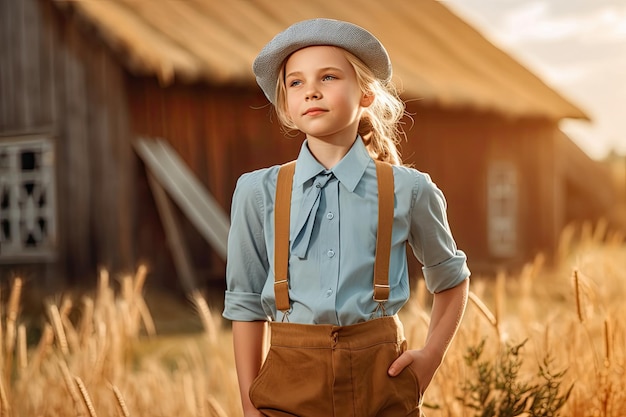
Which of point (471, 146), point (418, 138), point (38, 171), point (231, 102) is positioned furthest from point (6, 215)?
point (471, 146)

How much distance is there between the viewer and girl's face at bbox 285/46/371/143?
232 cm

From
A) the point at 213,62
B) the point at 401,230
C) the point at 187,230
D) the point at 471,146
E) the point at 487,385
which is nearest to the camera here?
the point at 401,230

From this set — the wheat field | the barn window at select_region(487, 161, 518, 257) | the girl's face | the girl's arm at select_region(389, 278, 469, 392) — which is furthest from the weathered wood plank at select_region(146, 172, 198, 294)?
the girl's face

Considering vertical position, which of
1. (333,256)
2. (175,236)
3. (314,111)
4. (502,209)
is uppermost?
(502,209)

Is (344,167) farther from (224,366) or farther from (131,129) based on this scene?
(131,129)

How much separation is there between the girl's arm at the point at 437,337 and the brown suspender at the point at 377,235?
0.17 metres

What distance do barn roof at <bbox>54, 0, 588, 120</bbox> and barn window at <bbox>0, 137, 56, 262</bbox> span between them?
1.68 metres

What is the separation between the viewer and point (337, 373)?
2.23 m

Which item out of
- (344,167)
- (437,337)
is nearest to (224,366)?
(437,337)

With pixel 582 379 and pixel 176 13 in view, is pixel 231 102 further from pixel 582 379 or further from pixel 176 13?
pixel 582 379

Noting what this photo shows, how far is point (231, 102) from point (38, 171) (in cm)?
222

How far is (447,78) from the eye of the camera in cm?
1148

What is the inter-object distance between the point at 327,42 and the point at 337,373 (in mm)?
867

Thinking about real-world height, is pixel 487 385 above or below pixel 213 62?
below
